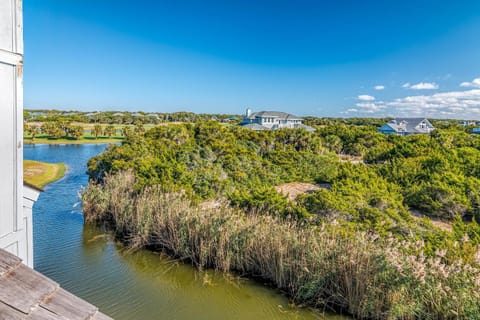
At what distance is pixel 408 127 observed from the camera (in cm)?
4209

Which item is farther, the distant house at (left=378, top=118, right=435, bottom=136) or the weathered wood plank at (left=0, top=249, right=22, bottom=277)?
the distant house at (left=378, top=118, right=435, bottom=136)

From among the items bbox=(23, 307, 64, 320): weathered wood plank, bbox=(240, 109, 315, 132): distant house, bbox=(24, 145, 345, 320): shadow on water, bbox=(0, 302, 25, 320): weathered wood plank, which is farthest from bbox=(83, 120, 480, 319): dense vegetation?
bbox=(240, 109, 315, 132): distant house

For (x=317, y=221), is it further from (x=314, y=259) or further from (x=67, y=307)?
(x=67, y=307)

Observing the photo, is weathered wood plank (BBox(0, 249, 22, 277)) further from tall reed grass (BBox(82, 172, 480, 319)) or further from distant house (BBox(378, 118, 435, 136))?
distant house (BBox(378, 118, 435, 136))

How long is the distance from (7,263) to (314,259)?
4920 millimetres

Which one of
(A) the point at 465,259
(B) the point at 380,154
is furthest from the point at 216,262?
(B) the point at 380,154

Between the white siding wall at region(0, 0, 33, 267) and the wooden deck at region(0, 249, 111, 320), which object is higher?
the white siding wall at region(0, 0, 33, 267)

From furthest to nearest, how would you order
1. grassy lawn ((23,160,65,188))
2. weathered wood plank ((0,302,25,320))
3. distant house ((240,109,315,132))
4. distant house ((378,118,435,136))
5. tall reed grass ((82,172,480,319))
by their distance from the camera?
distant house ((240,109,315,132)) → distant house ((378,118,435,136)) → grassy lawn ((23,160,65,188)) → tall reed grass ((82,172,480,319)) → weathered wood plank ((0,302,25,320))

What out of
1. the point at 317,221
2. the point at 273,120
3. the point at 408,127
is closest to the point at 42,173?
the point at 317,221

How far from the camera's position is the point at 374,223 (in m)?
7.09

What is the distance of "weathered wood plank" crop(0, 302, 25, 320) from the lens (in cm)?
101

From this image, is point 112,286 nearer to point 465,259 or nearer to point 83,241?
point 83,241

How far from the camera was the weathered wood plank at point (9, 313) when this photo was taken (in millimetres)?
1010

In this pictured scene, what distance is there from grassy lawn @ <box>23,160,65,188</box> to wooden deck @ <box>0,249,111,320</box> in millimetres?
15124
